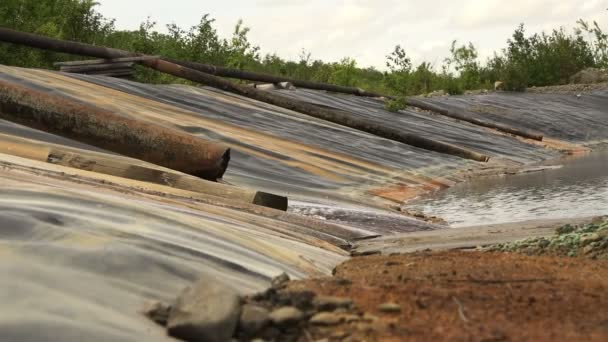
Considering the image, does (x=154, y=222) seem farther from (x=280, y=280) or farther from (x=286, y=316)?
(x=286, y=316)

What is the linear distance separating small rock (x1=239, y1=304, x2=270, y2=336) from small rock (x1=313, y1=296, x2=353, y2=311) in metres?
0.21

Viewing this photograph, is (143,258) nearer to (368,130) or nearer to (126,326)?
(126,326)

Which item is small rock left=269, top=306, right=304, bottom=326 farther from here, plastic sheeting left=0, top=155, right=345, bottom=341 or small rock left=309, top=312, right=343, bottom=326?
plastic sheeting left=0, top=155, right=345, bottom=341

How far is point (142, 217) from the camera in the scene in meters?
4.34

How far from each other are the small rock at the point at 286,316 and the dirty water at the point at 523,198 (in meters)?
5.87

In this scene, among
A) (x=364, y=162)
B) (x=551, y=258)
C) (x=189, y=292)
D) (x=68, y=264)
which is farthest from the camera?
(x=364, y=162)

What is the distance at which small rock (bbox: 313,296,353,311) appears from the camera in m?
3.24

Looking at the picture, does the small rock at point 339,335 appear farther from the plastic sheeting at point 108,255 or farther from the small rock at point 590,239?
the small rock at point 590,239

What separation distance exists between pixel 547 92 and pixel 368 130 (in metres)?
15.3

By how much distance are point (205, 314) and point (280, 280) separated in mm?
854

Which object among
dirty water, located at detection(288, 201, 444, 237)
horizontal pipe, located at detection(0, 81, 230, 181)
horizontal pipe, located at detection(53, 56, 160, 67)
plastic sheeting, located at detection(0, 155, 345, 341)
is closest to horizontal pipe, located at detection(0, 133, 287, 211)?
horizontal pipe, located at detection(0, 81, 230, 181)

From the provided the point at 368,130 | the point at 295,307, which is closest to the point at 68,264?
the point at 295,307

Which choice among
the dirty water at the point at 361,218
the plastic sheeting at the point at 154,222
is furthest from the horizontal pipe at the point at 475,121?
A: the dirty water at the point at 361,218

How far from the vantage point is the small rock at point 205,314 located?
2.90 meters
